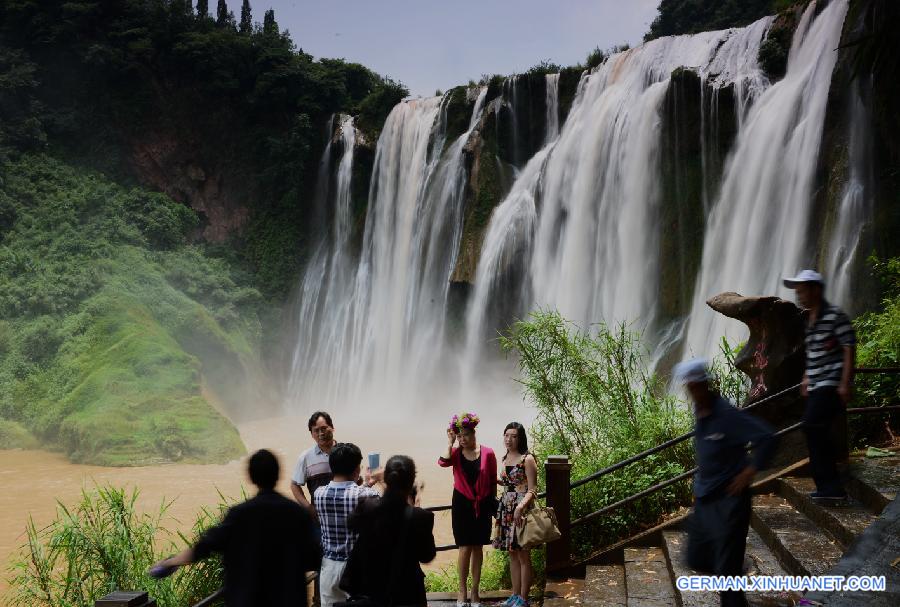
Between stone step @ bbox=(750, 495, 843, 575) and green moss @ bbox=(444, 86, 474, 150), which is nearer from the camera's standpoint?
stone step @ bbox=(750, 495, 843, 575)

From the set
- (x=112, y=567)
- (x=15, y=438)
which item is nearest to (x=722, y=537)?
(x=112, y=567)

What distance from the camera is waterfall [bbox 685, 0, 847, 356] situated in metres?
13.5

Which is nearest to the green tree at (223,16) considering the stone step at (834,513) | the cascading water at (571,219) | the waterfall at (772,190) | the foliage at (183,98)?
the foliage at (183,98)

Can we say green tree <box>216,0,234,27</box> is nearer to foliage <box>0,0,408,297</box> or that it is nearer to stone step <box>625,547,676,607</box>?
foliage <box>0,0,408,297</box>

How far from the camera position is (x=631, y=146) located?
1780cm

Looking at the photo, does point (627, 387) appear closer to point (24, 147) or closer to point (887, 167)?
point (887, 167)

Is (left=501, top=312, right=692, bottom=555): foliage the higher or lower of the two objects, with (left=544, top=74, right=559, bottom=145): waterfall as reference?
lower

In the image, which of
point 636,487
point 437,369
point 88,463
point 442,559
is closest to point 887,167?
point 636,487

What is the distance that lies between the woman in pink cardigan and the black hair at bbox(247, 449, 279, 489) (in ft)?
6.64

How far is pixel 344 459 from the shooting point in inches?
155

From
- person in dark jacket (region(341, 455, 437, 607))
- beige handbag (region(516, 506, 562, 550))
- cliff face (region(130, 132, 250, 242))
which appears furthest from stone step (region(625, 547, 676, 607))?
cliff face (region(130, 132, 250, 242))

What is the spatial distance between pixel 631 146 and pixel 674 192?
1.61 meters

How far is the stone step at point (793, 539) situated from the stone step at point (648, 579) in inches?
30.7

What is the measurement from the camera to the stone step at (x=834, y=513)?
187 inches
